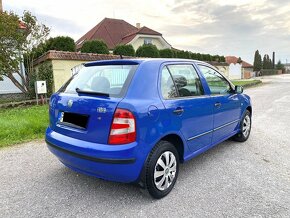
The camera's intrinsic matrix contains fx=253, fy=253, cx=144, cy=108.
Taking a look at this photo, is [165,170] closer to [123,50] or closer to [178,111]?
[178,111]

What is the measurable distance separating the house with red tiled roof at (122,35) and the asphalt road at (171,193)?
23913 mm

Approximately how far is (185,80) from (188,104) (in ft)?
1.31

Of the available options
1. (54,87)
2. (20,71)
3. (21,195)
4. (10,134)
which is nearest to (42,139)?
(10,134)

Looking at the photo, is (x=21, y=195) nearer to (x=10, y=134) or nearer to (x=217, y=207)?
(x=217, y=207)

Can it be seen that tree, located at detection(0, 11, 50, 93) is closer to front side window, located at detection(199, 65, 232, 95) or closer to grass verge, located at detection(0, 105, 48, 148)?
grass verge, located at detection(0, 105, 48, 148)

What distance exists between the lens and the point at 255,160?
4.24 meters

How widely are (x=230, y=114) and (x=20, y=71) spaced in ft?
32.2

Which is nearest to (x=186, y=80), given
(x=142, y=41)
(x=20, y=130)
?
(x=20, y=130)

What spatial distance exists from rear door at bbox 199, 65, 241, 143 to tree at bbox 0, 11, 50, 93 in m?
8.43

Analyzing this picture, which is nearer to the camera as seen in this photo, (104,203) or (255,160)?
(104,203)

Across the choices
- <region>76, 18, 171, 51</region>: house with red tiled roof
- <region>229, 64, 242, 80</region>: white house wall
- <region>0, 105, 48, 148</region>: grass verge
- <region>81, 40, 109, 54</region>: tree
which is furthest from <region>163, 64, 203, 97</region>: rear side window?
<region>229, 64, 242, 80</region>: white house wall

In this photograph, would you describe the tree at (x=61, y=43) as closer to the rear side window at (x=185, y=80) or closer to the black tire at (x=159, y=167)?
the rear side window at (x=185, y=80)

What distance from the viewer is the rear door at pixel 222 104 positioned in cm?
401

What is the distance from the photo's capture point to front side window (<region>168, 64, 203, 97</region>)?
11.0 feet
